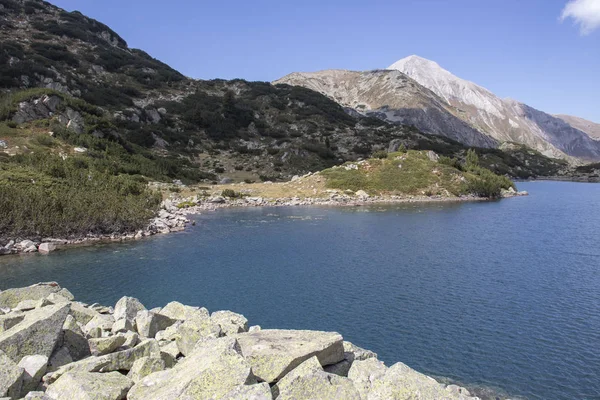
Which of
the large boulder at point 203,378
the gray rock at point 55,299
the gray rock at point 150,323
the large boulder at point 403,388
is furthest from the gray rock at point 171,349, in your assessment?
the large boulder at point 403,388

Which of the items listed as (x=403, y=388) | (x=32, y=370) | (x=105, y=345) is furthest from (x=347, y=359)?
(x=32, y=370)

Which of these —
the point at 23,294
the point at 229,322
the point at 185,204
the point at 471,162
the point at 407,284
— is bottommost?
the point at 407,284

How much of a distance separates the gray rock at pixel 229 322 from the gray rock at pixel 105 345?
309cm

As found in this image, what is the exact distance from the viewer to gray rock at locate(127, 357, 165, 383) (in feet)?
30.8

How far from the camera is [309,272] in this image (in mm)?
31734

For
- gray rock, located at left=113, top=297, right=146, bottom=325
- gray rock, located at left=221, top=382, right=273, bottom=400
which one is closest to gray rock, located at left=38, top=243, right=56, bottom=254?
gray rock, located at left=113, top=297, right=146, bottom=325

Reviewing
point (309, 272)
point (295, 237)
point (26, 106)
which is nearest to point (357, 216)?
point (295, 237)

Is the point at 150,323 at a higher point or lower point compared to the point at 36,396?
lower

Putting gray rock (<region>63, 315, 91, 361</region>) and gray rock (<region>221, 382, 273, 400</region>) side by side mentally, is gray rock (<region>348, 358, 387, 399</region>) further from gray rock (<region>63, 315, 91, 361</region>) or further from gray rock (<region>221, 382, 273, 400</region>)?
gray rock (<region>63, 315, 91, 361</region>)

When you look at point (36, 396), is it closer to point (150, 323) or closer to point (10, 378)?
point (10, 378)

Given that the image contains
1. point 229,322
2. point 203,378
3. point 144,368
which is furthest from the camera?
point 229,322

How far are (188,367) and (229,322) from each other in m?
5.00

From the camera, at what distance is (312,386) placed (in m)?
8.38

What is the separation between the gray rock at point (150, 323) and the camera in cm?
1320
